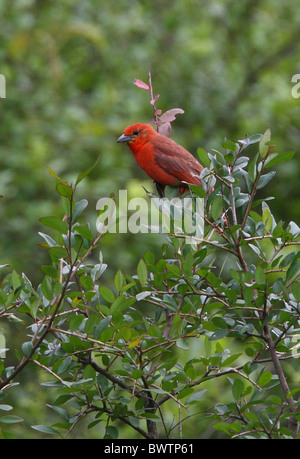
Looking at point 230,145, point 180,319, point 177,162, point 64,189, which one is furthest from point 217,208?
point 177,162

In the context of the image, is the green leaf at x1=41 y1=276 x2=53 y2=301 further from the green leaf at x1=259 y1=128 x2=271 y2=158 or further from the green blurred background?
the green blurred background

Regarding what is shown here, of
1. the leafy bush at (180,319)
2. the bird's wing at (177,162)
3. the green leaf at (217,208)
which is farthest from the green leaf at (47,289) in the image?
the bird's wing at (177,162)

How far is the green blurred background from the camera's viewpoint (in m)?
3.98

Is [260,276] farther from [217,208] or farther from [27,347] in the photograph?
[27,347]

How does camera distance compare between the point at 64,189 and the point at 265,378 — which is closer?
the point at 64,189

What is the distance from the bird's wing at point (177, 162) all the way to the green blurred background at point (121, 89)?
121 cm

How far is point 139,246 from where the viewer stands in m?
3.92

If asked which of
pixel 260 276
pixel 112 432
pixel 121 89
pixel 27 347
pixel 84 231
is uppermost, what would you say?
pixel 121 89

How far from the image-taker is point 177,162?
7.96 ft

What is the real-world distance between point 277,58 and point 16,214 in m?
2.59

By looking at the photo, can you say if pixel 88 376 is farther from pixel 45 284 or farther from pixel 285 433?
pixel 285 433

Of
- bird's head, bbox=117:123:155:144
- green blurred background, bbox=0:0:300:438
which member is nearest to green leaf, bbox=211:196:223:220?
bird's head, bbox=117:123:155:144

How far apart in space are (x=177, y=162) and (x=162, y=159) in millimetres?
60

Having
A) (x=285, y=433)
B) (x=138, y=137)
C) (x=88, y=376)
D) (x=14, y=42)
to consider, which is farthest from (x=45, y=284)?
(x=14, y=42)
